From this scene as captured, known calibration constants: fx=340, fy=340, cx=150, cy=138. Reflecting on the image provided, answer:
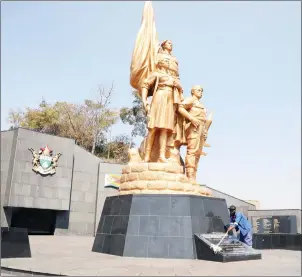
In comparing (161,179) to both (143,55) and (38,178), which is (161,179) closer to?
(143,55)

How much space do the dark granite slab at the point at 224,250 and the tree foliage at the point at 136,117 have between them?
841 inches

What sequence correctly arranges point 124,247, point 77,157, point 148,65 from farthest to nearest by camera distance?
1. point 77,157
2. point 148,65
3. point 124,247

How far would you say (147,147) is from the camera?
27.7 feet

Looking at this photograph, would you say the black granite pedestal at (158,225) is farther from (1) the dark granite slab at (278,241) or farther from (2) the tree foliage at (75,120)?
(2) the tree foliage at (75,120)

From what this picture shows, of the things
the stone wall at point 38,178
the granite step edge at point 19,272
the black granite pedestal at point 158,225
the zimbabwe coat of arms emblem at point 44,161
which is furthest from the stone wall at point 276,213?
the granite step edge at point 19,272

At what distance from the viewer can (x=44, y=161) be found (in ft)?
54.7

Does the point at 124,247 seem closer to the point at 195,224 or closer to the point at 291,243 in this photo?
the point at 195,224

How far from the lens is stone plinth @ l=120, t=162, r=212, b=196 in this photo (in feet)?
24.7

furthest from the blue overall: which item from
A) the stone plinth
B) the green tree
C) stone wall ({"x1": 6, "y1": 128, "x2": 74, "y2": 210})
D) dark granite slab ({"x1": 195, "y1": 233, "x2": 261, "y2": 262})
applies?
the green tree

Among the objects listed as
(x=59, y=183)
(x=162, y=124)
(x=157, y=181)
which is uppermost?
(x=162, y=124)

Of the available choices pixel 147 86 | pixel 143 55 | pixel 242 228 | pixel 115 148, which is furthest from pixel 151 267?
pixel 115 148

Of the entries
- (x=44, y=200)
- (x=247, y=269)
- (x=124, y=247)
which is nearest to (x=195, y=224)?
(x=124, y=247)

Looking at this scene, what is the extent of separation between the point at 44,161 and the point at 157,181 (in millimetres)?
10537

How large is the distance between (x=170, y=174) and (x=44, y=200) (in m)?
10.7
